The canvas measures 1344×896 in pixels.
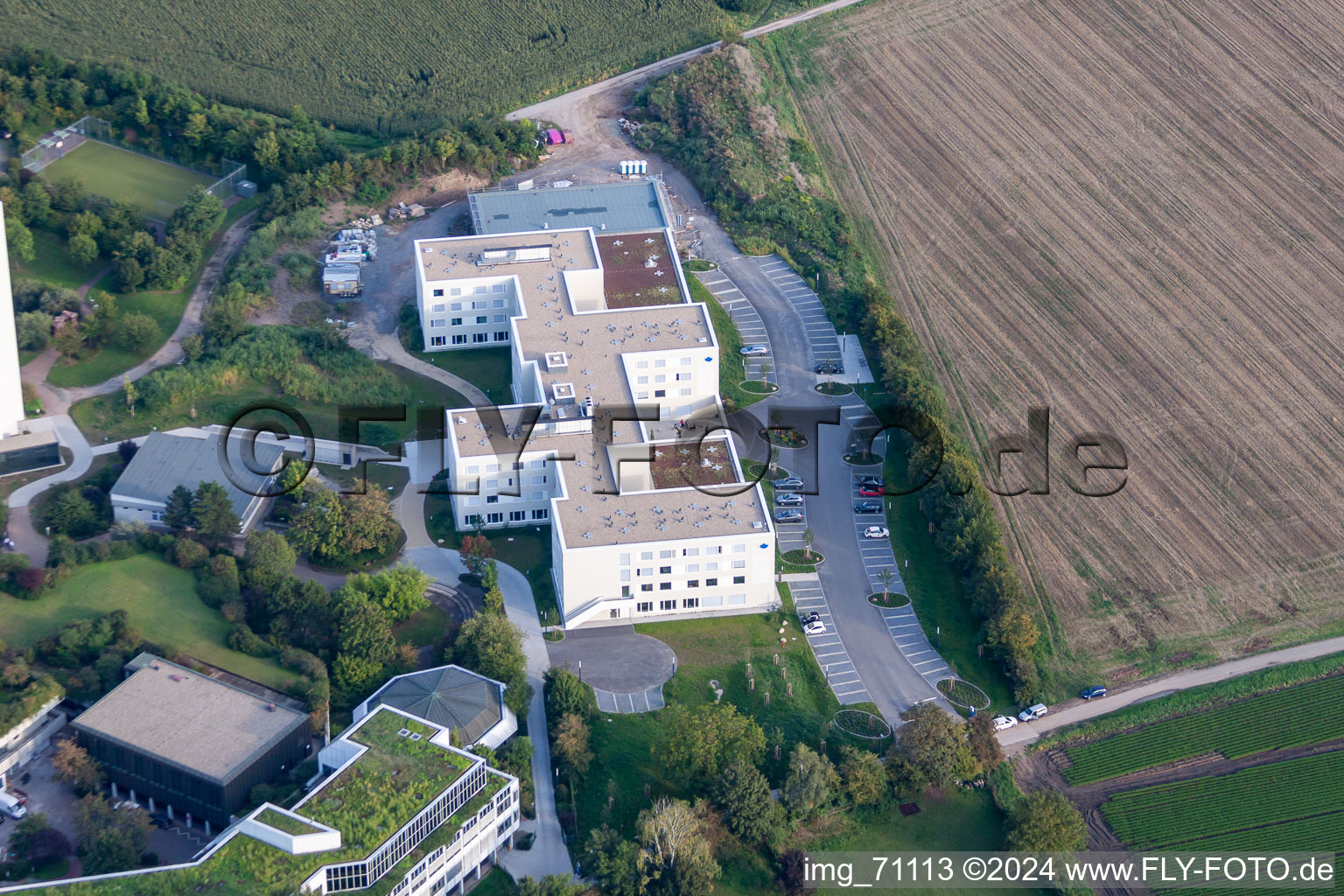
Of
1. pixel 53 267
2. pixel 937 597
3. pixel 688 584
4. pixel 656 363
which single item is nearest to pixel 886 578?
pixel 937 597

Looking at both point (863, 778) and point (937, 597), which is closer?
point (863, 778)

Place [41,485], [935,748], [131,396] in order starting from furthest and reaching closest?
[131,396] < [41,485] < [935,748]

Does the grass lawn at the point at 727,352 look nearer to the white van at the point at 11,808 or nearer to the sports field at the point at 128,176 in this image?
the sports field at the point at 128,176

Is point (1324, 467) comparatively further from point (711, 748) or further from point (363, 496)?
point (363, 496)

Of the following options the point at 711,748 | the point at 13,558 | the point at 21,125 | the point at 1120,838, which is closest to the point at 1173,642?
the point at 1120,838

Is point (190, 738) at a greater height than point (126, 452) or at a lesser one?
lesser

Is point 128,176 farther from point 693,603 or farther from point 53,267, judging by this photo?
point 693,603
